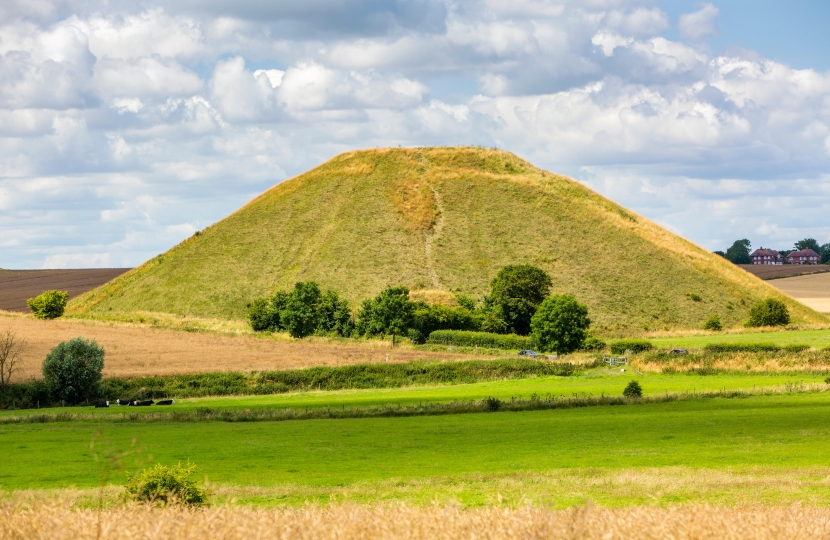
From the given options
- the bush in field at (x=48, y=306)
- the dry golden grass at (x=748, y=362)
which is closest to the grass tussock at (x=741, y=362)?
the dry golden grass at (x=748, y=362)

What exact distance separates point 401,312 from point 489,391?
1388 inches

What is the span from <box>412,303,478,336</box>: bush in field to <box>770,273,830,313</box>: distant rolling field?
68469mm

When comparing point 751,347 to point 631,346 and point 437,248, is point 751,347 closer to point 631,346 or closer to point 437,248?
point 631,346

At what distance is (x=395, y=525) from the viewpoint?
A: 848 cm

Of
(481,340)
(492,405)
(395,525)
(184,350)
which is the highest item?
(184,350)

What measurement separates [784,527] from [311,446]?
31975 mm

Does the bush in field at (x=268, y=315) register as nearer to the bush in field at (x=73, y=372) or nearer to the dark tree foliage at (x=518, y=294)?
Answer: the dark tree foliage at (x=518, y=294)

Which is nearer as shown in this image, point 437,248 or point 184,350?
point 184,350

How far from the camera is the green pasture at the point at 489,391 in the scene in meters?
60.2

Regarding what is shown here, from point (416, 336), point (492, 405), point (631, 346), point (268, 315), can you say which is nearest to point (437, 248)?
point (268, 315)

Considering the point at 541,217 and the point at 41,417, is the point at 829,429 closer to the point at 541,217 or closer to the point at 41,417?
the point at 41,417

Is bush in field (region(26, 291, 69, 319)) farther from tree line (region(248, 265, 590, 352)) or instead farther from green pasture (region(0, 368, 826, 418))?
green pasture (region(0, 368, 826, 418))

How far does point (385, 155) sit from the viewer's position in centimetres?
16825

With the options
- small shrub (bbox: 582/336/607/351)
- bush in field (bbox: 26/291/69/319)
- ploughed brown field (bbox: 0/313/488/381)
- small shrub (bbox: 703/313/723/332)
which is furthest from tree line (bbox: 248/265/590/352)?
bush in field (bbox: 26/291/69/319)
